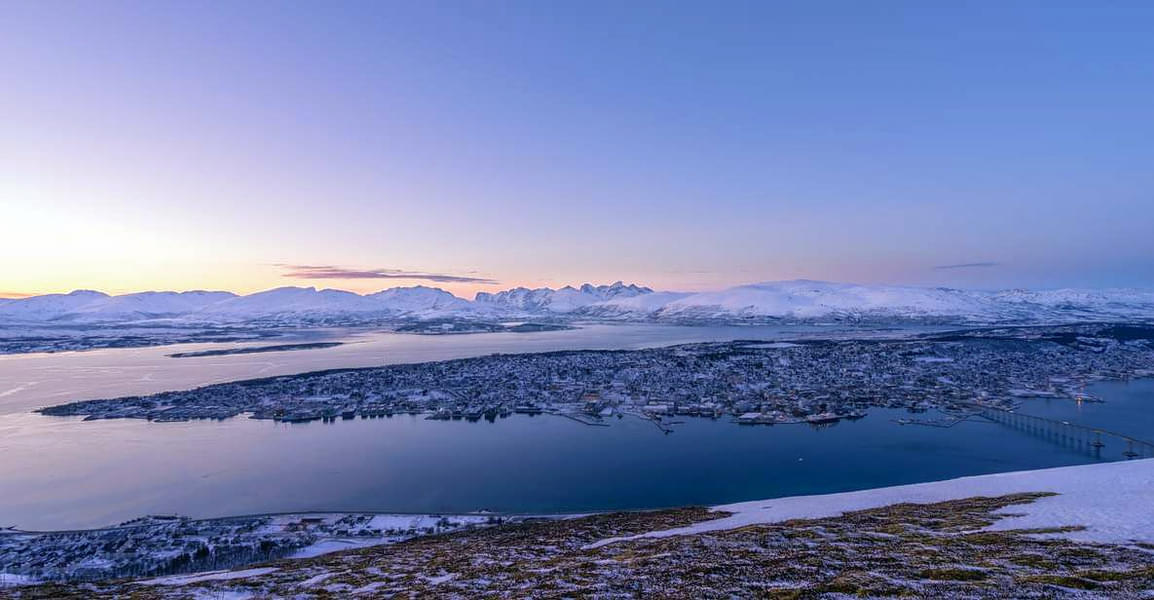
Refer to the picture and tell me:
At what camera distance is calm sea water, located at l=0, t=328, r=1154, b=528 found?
32.3 metres

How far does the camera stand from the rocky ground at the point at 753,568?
8.58 m

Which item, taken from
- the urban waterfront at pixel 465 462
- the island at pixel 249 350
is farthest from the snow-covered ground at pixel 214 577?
the island at pixel 249 350

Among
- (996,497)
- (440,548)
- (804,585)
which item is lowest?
(440,548)

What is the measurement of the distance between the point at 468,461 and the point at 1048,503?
3449 centimetres

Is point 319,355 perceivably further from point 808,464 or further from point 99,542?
point 808,464

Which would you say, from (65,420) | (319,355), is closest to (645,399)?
(65,420)

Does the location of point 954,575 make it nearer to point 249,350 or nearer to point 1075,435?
point 1075,435

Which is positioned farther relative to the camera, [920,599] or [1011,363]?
[1011,363]

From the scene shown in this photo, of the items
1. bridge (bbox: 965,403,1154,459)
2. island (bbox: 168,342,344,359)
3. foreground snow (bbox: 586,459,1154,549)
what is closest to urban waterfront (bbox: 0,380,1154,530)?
bridge (bbox: 965,403,1154,459)

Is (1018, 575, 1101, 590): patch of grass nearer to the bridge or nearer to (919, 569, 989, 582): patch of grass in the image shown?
(919, 569, 989, 582): patch of grass

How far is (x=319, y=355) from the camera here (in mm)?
116062

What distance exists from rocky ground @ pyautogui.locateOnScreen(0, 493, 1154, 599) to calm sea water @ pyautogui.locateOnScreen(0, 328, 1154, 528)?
1703cm

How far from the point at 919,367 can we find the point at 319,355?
118m

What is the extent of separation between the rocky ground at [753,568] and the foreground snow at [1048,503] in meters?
0.88
